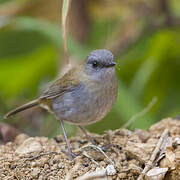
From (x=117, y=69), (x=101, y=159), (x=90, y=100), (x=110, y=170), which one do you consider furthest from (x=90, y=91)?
A: (x=117, y=69)

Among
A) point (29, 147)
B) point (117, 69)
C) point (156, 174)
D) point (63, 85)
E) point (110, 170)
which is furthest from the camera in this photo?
point (117, 69)

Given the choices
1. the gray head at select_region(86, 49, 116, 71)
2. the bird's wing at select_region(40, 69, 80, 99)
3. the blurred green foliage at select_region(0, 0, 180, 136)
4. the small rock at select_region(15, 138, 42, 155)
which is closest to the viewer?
the small rock at select_region(15, 138, 42, 155)

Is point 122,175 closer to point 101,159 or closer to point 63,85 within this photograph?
point 101,159

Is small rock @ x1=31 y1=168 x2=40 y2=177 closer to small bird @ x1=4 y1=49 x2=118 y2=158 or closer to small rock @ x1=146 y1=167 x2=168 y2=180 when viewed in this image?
small bird @ x1=4 y1=49 x2=118 y2=158

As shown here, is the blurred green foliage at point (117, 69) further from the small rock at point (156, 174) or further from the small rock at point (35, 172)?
the small rock at point (35, 172)

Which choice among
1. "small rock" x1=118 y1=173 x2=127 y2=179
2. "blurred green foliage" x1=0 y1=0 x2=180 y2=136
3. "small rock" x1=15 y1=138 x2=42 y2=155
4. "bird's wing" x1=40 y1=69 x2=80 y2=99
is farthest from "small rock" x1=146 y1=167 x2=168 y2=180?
"blurred green foliage" x1=0 y1=0 x2=180 y2=136
